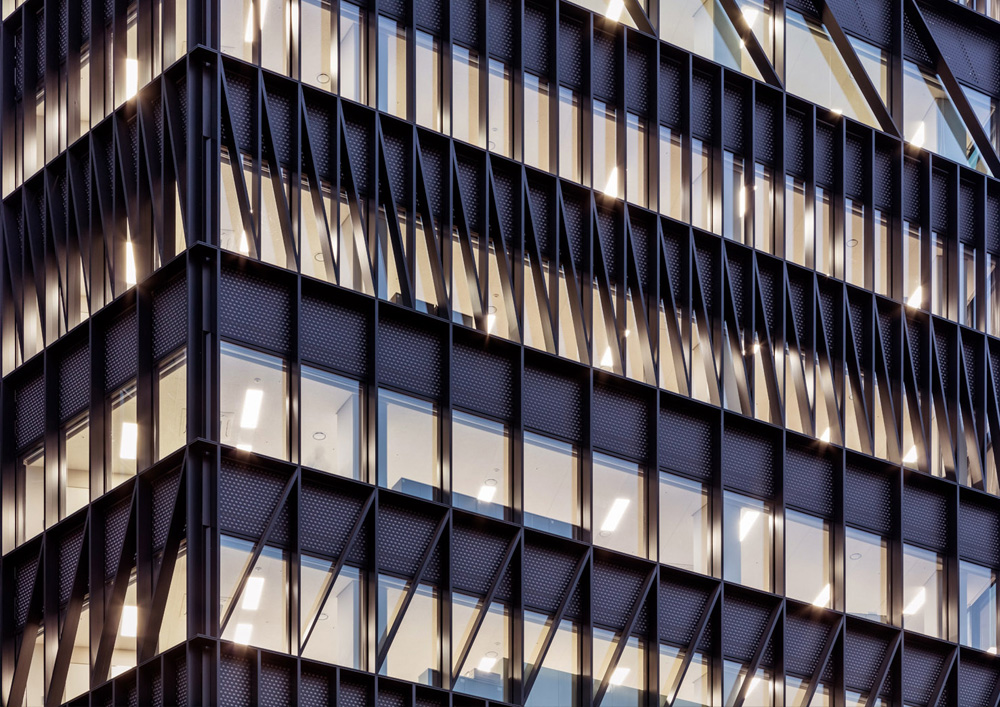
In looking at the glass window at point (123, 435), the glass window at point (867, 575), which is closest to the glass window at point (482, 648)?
the glass window at point (123, 435)

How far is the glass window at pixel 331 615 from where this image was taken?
38.8 meters

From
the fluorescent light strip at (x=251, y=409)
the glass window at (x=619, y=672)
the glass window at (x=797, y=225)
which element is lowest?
the glass window at (x=619, y=672)

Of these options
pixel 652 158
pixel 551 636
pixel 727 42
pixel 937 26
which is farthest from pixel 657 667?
pixel 937 26

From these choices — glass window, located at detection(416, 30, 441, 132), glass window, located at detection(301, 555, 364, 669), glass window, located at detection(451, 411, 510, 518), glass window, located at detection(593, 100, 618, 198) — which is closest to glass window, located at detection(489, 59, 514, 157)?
glass window, located at detection(416, 30, 441, 132)

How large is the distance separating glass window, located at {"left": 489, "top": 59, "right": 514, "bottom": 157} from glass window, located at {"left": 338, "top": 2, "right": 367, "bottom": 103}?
2820 mm

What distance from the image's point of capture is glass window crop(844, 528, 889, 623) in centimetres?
4631

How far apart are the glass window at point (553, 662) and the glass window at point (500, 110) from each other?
28.6ft

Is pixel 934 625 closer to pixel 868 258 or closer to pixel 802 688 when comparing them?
pixel 802 688

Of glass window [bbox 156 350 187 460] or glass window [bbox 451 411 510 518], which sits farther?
glass window [bbox 451 411 510 518]

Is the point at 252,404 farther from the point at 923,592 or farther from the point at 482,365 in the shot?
the point at 923,592

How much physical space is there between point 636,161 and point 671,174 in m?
0.90

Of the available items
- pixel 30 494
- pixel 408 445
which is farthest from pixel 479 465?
pixel 30 494

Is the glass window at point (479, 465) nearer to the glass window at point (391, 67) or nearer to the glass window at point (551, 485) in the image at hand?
the glass window at point (551, 485)

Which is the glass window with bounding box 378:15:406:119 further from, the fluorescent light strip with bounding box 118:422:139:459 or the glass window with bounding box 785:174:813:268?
the glass window with bounding box 785:174:813:268
